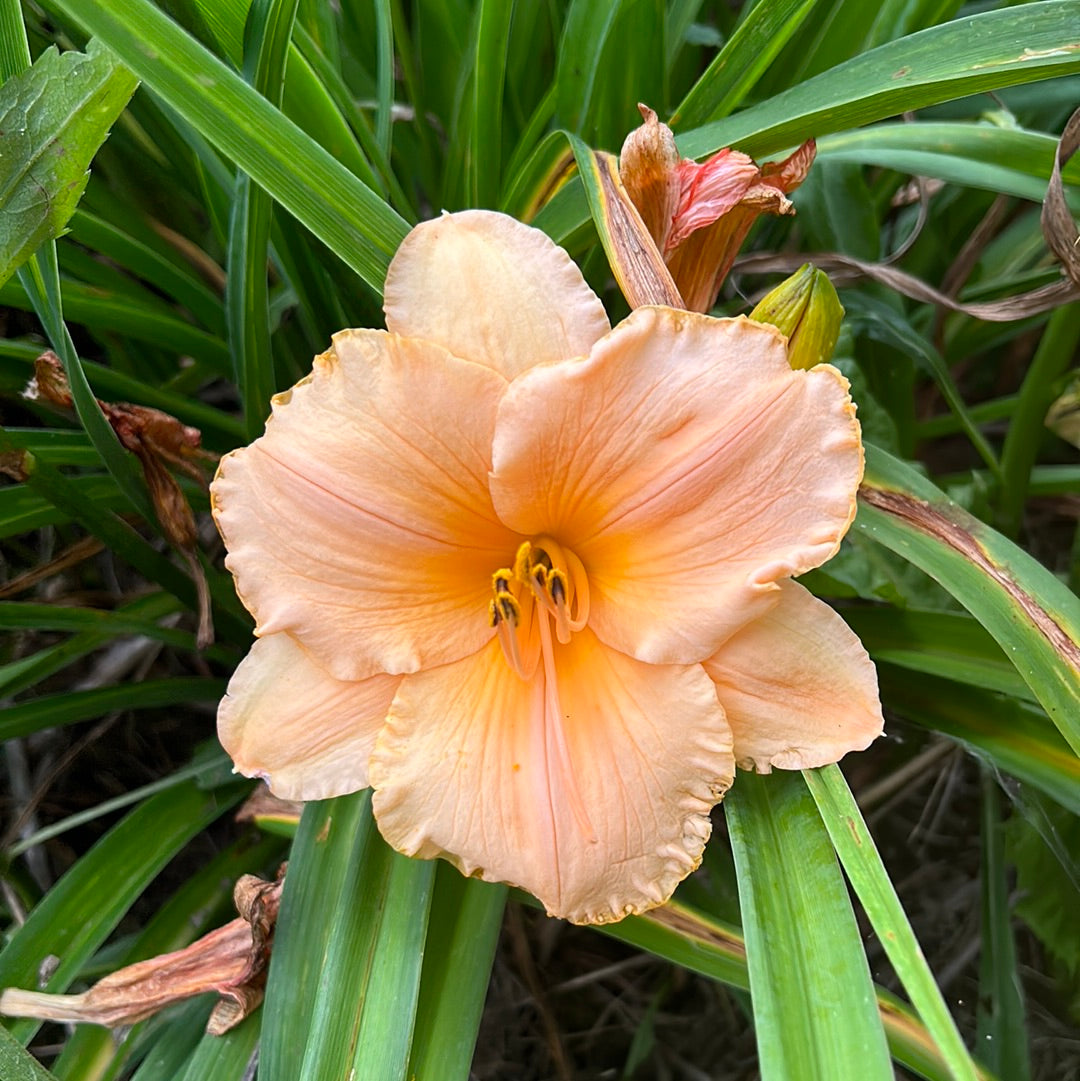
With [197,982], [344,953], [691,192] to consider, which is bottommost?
[197,982]

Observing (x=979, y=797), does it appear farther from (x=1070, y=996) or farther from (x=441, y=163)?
(x=441, y=163)

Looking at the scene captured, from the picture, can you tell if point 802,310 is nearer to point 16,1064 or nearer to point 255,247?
point 255,247

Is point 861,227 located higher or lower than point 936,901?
higher

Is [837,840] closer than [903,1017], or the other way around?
[837,840]

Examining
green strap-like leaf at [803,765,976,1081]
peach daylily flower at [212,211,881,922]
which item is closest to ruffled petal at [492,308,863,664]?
peach daylily flower at [212,211,881,922]

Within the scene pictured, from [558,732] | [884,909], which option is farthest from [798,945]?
[558,732]

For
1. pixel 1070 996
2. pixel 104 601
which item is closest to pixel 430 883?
pixel 104 601

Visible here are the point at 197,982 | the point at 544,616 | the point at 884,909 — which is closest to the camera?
the point at 884,909

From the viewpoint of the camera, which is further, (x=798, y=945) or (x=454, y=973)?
(x=454, y=973)
